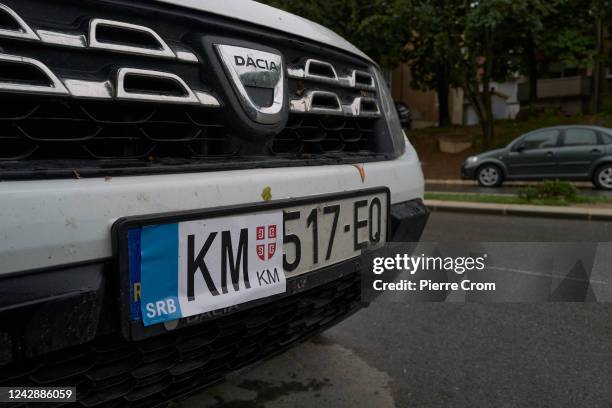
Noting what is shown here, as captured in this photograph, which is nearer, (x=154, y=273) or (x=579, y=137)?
(x=154, y=273)

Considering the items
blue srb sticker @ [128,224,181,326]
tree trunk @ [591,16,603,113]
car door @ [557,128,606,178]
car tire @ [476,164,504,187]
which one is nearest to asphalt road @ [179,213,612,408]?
blue srb sticker @ [128,224,181,326]

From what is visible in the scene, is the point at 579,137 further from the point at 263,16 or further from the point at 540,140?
the point at 263,16

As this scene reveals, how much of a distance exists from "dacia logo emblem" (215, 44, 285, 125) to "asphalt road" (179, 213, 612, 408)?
746mm

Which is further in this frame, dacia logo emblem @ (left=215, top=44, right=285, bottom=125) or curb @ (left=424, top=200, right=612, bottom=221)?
curb @ (left=424, top=200, right=612, bottom=221)

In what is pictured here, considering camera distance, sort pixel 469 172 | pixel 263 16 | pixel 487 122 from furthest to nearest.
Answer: pixel 487 122 < pixel 469 172 < pixel 263 16

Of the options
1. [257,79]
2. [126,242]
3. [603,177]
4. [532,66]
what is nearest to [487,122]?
[603,177]

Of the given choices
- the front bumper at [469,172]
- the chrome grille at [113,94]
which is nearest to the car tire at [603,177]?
the front bumper at [469,172]

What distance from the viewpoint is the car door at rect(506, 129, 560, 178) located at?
460 inches

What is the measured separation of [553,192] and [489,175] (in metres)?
4.21

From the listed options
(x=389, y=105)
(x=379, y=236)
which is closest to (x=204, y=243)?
(x=379, y=236)

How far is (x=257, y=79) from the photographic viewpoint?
1.54 m

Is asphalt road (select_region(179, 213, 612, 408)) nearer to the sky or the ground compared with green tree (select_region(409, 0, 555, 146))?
nearer to the ground

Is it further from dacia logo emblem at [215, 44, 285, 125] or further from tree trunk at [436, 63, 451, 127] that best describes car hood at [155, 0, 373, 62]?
tree trunk at [436, 63, 451, 127]

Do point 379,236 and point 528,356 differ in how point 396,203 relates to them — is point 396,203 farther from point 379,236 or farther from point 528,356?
point 528,356
